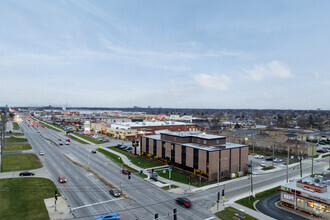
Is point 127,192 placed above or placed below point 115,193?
below

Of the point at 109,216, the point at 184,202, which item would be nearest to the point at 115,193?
the point at 109,216

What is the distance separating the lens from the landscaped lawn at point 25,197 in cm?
3238

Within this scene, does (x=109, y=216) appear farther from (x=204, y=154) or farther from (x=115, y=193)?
(x=204, y=154)

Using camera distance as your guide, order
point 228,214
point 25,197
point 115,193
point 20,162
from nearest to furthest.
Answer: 1. point 228,214
2. point 25,197
3. point 115,193
4. point 20,162

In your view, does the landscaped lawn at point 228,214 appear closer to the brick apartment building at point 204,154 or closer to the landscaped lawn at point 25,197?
the brick apartment building at point 204,154

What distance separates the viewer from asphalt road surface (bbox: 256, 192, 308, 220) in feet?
113

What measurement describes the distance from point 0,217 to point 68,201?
9642 mm

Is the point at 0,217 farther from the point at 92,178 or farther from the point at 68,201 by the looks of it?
the point at 92,178

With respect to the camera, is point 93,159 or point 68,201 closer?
point 68,201

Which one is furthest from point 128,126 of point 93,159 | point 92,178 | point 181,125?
point 92,178

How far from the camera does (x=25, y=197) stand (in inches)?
1517

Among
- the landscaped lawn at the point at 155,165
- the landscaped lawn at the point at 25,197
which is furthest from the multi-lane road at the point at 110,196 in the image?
the landscaped lawn at the point at 155,165

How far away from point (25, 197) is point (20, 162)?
31.7m

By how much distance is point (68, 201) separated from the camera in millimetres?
37625
